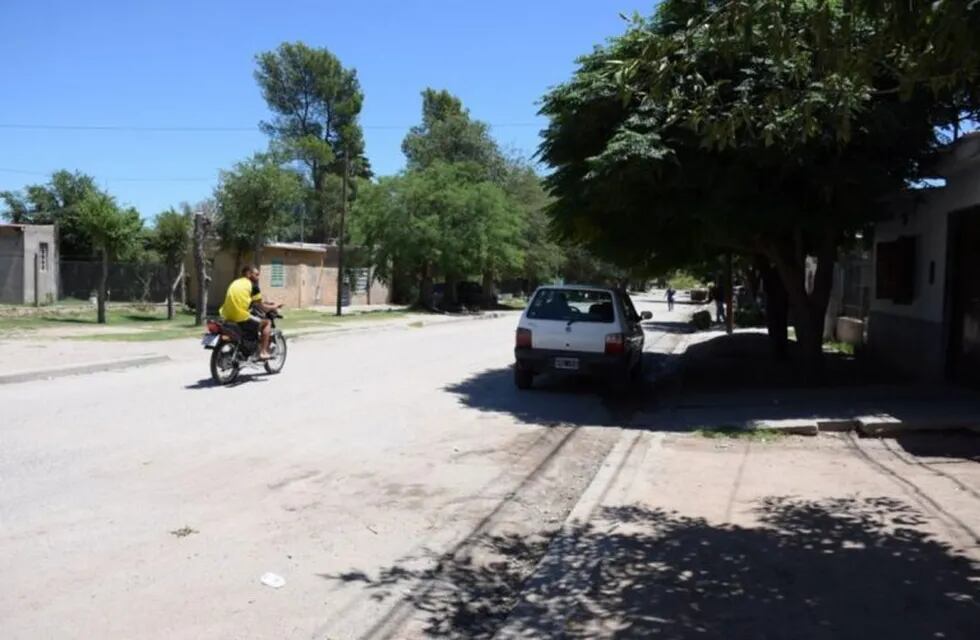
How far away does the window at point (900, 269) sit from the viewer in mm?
14156

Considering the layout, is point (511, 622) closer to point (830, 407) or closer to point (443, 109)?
point (830, 407)

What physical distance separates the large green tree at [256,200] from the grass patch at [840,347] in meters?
20.4

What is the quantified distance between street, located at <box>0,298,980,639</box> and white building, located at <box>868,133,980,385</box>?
179 inches

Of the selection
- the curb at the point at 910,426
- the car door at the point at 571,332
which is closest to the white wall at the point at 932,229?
the curb at the point at 910,426

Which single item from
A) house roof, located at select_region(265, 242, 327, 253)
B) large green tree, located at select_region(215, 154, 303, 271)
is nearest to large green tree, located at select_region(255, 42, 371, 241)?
house roof, located at select_region(265, 242, 327, 253)

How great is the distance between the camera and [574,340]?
12922mm

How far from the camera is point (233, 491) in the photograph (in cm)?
675

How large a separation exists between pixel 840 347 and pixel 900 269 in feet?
20.3

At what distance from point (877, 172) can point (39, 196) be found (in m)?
49.1

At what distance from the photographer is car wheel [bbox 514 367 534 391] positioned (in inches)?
533

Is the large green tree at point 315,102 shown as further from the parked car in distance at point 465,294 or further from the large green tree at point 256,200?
the large green tree at point 256,200

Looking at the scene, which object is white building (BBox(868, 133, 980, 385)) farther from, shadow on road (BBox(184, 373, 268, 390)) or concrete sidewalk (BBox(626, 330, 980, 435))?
shadow on road (BBox(184, 373, 268, 390))

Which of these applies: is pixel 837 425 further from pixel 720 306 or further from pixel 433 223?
pixel 433 223

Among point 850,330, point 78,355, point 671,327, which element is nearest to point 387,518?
point 78,355
